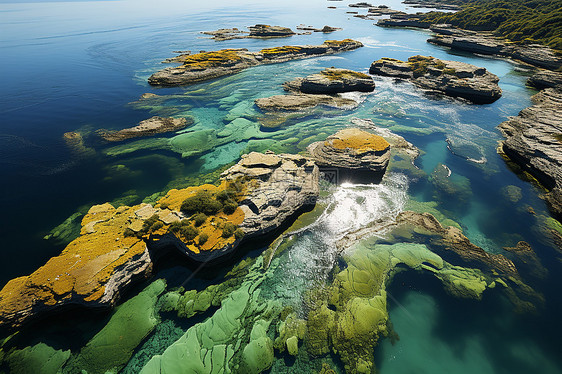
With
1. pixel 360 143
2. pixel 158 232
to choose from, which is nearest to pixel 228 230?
pixel 158 232

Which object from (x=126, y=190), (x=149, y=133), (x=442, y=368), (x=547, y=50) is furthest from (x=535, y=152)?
(x=547, y=50)

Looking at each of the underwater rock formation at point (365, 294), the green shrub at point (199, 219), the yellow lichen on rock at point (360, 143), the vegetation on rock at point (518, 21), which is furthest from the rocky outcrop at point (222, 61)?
the vegetation on rock at point (518, 21)

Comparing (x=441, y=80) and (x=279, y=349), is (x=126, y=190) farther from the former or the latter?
(x=441, y=80)

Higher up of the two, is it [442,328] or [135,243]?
[135,243]

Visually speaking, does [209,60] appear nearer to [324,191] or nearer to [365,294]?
[324,191]

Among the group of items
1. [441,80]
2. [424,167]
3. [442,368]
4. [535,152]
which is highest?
[441,80]
